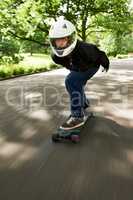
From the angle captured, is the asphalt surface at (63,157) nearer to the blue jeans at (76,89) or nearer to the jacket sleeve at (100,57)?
the blue jeans at (76,89)

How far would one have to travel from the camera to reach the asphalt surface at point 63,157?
2.84 m

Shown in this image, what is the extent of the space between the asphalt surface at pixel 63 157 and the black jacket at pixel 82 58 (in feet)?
2.90

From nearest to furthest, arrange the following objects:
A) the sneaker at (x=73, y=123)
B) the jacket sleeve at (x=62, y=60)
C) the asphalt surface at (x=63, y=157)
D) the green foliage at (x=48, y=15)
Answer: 1. the asphalt surface at (x=63, y=157)
2. the sneaker at (x=73, y=123)
3. the jacket sleeve at (x=62, y=60)
4. the green foliage at (x=48, y=15)

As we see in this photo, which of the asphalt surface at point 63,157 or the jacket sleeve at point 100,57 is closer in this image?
the asphalt surface at point 63,157

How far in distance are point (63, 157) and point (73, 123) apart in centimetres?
94

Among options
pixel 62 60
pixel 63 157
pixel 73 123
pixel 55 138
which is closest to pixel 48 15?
pixel 62 60

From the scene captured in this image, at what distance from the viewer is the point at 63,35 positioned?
13.8 ft

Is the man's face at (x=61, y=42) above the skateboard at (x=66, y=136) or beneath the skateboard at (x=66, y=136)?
above

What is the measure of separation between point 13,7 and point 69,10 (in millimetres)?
4873

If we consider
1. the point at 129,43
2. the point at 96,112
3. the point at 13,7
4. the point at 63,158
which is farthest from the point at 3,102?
the point at 129,43

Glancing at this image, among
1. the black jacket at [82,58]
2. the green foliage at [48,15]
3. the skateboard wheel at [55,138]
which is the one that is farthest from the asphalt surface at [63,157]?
the green foliage at [48,15]

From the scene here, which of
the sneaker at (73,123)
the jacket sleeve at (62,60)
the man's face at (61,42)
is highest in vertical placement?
the man's face at (61,42)

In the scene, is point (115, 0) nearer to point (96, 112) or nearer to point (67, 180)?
point (96, 112)

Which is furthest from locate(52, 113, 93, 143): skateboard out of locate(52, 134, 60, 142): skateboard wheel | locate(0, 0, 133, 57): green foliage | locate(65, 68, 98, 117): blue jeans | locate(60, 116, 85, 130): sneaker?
locate(0, 0, 133, 57): green foliage
